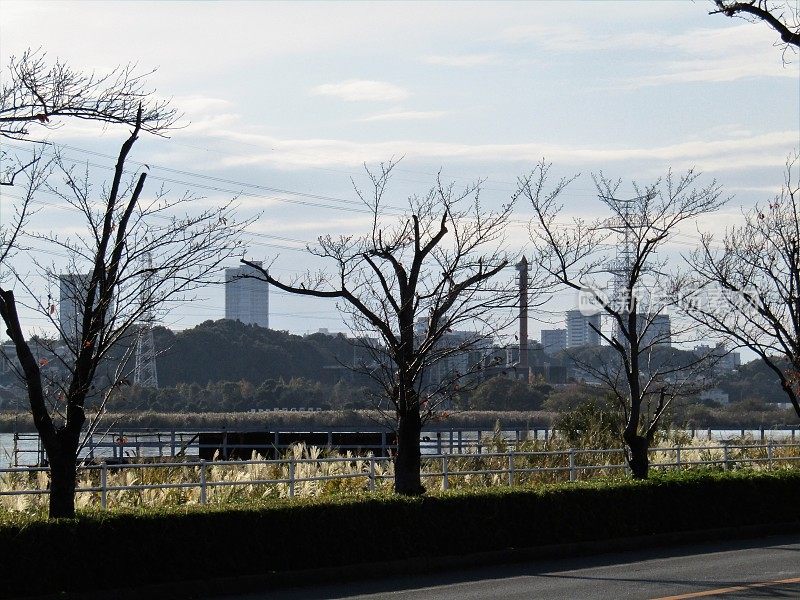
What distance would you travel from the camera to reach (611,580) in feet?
45.4

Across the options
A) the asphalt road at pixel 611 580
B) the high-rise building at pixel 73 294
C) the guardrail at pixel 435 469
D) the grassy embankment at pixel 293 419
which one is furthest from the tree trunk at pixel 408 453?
the grassy embankment at pixel 293 419

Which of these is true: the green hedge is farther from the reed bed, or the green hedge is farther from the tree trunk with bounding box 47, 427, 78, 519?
the reed bed

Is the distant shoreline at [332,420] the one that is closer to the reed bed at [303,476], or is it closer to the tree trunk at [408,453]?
the reed bed at [303,476]

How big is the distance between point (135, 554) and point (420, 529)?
423 centimetres

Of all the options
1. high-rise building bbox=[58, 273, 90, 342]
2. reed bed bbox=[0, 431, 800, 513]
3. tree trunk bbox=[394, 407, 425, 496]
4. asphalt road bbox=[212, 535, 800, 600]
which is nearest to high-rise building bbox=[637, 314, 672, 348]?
reed bed bbox=[0, 431, 800, 513]

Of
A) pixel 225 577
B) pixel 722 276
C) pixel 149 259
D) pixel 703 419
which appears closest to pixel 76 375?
pixel 149 259

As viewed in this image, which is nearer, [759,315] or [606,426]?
[759,315]

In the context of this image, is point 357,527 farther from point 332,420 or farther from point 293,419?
point 332,420

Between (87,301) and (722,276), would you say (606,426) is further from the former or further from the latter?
(87,301)

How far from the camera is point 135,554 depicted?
12.8 m

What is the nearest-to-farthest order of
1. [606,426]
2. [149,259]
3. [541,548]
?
[149,259], [541,548], [606,426]

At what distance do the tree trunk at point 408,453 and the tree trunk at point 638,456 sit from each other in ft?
17.2

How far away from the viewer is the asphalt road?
41.5 ft

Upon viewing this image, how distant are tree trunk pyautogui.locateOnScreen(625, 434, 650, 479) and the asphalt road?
142 inches
